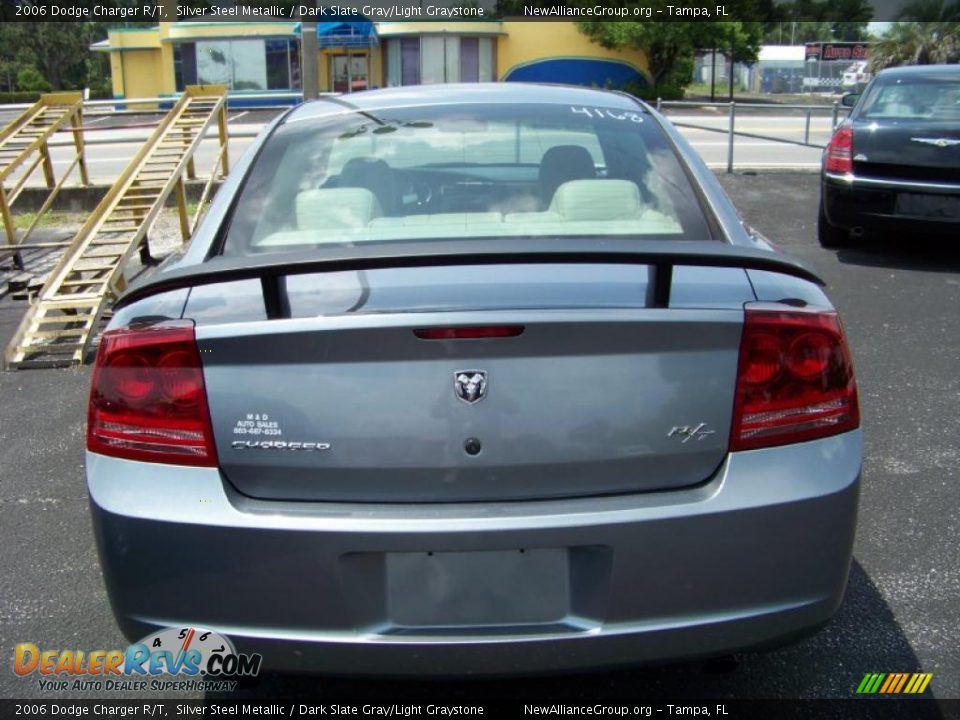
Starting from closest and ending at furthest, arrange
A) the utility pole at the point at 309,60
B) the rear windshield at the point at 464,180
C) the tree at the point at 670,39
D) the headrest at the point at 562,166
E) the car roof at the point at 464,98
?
the rear windshield at the point at 464,180
the headrest at the point at 562,166
the car roof at the point at 464,98
the utility pole at the point at 309,60
the tree at the point at 670,39

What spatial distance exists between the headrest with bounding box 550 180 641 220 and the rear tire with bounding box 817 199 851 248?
257 inches

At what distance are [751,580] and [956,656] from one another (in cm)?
114

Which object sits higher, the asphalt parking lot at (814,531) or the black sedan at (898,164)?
the black sedan at (898,164)

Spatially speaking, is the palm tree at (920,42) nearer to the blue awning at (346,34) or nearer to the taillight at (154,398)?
the blue awning at (346,34)

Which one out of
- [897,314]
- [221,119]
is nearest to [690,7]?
[221,119]

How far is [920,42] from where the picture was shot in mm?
39688

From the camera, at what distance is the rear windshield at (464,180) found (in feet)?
9.14

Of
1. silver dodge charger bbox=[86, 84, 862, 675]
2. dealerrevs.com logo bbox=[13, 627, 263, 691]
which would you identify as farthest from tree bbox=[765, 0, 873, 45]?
dealerrevs.com logo bbox=[13, 627, 263, 691]

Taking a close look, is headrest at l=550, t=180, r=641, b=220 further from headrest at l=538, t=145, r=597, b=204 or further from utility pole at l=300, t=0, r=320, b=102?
utility pole at l=300, t=0, r=320, b=102

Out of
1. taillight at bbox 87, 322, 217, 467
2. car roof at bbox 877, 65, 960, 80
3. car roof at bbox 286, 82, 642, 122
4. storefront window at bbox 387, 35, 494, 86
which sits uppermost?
storefront window at bbox 387, 35, 494, 86

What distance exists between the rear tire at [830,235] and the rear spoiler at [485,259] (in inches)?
281

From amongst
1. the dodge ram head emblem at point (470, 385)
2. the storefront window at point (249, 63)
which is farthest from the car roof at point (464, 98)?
the storefront window at point (249, 63)

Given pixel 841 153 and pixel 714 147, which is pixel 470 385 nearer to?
pixel 841 153

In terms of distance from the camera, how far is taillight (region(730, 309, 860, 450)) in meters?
2.11
